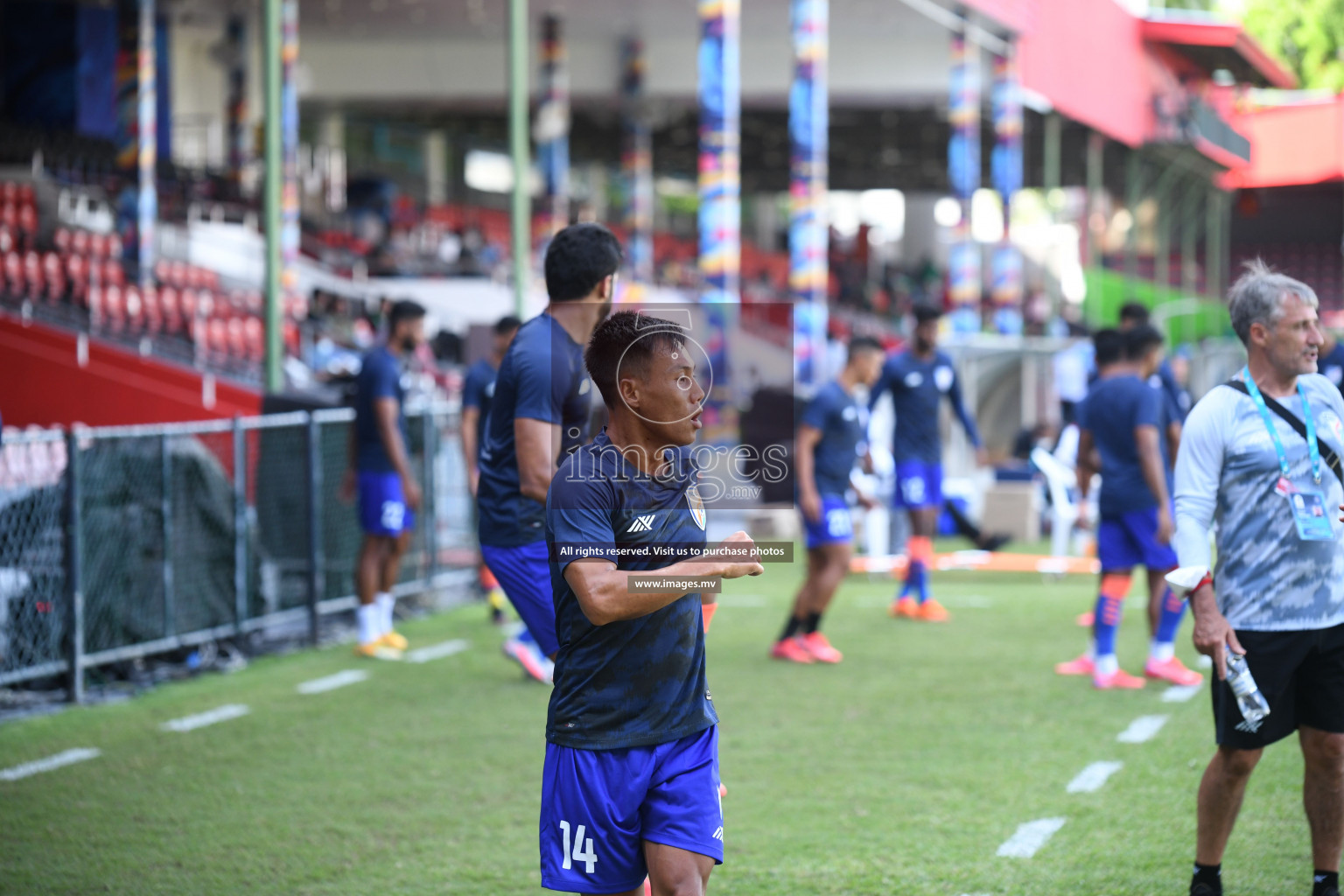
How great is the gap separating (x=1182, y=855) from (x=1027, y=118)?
A: 101 ft

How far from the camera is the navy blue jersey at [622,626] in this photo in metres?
3.25

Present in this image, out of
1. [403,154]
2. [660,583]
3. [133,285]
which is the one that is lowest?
[660,583]

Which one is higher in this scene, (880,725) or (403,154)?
(403,154)

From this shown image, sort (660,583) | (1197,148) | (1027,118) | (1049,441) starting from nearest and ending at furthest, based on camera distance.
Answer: (660,583) < (1049,441) < (1027,118) < (1197,148)

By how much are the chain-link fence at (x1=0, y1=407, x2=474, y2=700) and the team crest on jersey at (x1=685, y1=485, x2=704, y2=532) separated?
5.49 m

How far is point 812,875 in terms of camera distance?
5.16 metres

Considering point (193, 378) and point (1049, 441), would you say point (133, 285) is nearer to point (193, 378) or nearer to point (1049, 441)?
point (193, 378)

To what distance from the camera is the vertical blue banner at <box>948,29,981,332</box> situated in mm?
25141

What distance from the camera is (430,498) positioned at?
12.1 m

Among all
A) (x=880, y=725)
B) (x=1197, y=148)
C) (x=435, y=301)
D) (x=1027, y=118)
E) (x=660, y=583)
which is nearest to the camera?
(x=660, y=583)

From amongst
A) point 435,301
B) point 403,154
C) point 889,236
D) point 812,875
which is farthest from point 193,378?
point 889,236

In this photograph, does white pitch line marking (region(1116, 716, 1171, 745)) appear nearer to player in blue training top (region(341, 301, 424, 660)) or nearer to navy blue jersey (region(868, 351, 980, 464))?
navy blue jersey (region(868, 351, 980, 464))

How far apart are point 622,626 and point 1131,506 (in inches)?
221

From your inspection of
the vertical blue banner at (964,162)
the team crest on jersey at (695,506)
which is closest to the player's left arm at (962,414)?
the team crest on jersey at (695,506)
